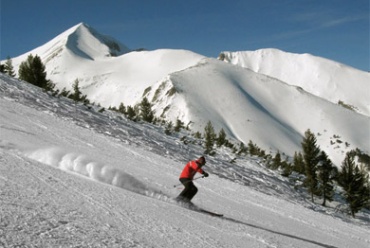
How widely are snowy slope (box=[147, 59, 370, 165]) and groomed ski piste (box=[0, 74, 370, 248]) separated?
2407 inches

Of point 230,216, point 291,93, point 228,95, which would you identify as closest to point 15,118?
point 230,216

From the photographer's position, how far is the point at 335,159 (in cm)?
8862

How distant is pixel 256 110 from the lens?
97.2 meters

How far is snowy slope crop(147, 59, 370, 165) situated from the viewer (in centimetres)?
8506

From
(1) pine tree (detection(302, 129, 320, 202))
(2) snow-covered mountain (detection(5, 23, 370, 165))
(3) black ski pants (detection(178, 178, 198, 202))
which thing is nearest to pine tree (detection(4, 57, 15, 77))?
(1) pine tree (detection(302, 129, 320, 202))

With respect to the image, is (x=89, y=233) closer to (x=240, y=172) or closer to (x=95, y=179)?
(x=95, y=179)

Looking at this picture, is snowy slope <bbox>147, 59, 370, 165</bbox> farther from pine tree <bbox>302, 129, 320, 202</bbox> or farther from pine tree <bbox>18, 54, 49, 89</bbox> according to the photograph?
pine tree <bbox>18, 54, 49, 89</bbox>

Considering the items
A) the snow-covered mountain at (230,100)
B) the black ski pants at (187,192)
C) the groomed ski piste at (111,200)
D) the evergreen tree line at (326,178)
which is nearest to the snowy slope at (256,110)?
the snow-covered mountain at (230,100)

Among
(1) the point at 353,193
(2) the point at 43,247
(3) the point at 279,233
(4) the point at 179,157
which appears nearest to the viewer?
(2) the point at 43,247

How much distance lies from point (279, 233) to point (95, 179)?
191 inches

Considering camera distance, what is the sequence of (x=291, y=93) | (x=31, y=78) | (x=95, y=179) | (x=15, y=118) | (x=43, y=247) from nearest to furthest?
(x=43, y=247), (x=95, y=179), (x=15, y=118), (x=31, y=78), (x=291, y=93)

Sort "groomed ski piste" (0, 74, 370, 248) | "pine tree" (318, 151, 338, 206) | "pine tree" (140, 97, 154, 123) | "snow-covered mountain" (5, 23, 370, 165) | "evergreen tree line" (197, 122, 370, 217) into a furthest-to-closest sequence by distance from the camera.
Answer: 1. "snow-covered mountain" (5, 23, 370, 165)
2. "pine tree" (140, 97, 154, 123)
3. "pine tree" (318, 151, 338, 206)
4. "evergreen tree line" (197, 122, 370, 217)
5. "groomed ski piste" (0, 74, 370, 248)

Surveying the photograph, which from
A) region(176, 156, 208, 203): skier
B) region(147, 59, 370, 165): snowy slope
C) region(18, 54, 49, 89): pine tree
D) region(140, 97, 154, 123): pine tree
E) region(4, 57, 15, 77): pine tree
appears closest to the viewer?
region(176, 156, 208, 203): skier

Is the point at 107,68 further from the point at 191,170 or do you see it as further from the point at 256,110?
the point at 191,170
